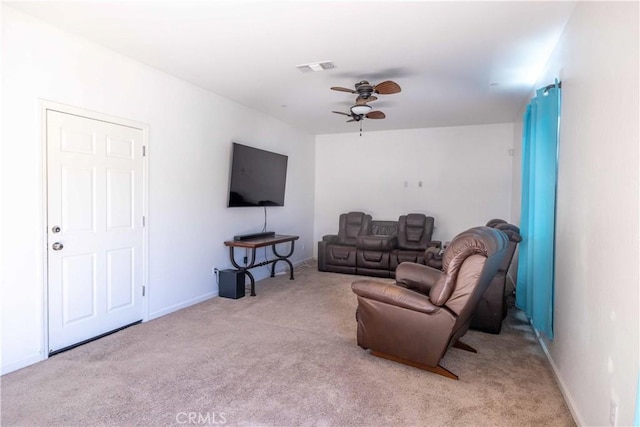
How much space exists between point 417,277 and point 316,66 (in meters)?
2.31

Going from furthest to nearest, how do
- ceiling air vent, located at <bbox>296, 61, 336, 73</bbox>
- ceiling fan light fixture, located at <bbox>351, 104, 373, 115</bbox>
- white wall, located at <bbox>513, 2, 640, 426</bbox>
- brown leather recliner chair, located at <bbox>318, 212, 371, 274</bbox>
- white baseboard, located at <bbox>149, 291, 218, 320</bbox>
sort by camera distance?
brown leather recliner chair, located at <bbox>318, 212, 371, 274</bbox> → ceiling fan light fixture, located at <bbox>351, 104, 373, 115</bbox> → white baseboard, located at <bbox>149, 291, 218, 320</bbox> → ceiling air vent, located at <bbox>296, 61, 336, 73</bbox> → white wall, located at <bbox>513, 2, 640, 426</bbox>

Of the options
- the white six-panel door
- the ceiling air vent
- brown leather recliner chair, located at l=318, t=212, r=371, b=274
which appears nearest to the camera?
the white six-panel door

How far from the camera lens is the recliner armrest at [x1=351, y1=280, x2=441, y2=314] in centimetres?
254

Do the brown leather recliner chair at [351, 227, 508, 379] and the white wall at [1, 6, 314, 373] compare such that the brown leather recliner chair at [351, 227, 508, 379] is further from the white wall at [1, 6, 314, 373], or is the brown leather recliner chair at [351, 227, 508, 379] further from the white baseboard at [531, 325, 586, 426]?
the white wall at [1, 6, 314, 373]

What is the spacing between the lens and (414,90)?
437 cm

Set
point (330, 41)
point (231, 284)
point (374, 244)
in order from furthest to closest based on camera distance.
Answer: point (374, 244)
point (231, 284)
point (330, 41)

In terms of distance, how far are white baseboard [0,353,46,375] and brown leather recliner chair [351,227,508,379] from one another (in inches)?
102

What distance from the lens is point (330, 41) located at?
3035mm

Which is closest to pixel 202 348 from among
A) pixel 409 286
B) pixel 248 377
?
pixel 248 377

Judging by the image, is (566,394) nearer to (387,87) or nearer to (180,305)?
(387,87)

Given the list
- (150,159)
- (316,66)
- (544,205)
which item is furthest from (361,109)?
(150,159)

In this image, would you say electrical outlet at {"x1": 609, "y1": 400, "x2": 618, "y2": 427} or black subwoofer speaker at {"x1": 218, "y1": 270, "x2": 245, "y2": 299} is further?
black subwoofer speaker at {"x1": 218, "y1": 270, "x2": 245, "y2": 299}

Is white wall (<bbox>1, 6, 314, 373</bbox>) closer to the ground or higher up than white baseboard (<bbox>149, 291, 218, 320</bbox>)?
higher up

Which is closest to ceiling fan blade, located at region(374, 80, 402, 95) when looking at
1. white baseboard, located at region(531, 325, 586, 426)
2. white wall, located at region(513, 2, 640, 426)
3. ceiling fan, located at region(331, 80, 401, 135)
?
ceiling fan, located at region(331, 80, 401, 135)
